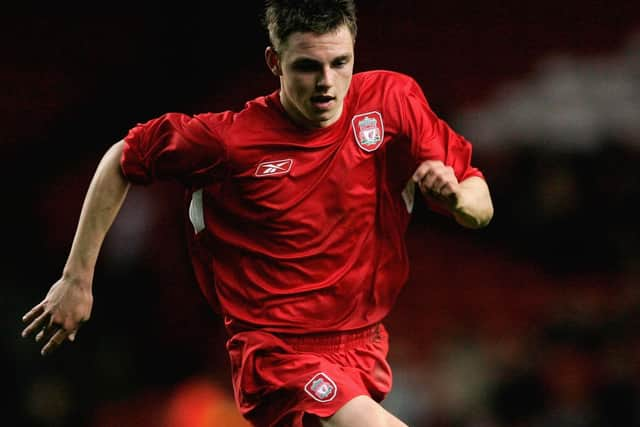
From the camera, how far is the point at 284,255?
294 cm

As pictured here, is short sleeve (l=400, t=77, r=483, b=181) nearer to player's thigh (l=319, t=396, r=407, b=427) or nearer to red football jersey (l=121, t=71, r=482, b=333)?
red football jersey (l=121, t=71, r=482, b=333)

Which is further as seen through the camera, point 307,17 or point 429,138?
point 429,138

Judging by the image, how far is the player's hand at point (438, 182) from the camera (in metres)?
2.64

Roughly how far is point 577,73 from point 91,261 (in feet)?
13.3

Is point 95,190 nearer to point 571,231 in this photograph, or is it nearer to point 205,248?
point 205,248

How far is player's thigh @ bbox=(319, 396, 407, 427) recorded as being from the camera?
8.73ft

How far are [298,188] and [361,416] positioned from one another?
66cm

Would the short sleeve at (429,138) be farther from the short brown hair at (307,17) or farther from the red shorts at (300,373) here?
the red shorts at (300,373)

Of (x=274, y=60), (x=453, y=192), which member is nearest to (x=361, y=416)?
(x=453, y=192)

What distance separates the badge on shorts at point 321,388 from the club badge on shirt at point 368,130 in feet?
2.12

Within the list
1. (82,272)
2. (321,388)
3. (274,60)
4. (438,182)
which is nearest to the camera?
(438,182)

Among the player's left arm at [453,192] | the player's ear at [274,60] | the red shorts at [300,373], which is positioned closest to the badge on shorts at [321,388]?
the red shorts at [300,373]

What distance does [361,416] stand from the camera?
2.69 m

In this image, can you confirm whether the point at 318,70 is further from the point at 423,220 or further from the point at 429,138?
the point at 423,220
